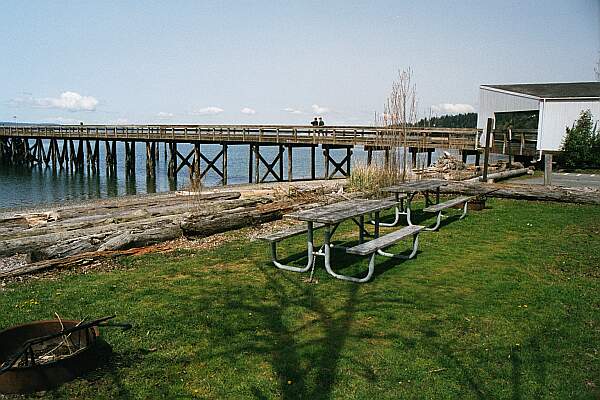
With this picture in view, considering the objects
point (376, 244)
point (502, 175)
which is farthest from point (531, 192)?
point (376, 244)

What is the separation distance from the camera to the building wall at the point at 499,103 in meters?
→ 26.6

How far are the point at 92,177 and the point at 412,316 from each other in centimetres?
3868

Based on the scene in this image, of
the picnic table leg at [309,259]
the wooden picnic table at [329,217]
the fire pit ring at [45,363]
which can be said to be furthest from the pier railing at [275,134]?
the fire pit ring at [45,363]

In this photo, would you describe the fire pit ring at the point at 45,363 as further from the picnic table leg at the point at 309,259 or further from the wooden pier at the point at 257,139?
the wooden pier at the point at 257,139

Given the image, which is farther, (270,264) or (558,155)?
(558,155)

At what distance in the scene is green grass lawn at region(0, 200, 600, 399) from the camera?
13.5 ft

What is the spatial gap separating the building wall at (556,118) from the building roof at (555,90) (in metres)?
0.36

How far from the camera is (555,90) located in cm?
2747

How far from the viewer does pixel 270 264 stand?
7.57 meters

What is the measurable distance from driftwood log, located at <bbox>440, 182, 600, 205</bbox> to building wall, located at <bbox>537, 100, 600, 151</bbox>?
12708 mm

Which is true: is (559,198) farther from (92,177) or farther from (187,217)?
(92,177)

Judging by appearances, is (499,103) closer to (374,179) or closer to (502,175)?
(502,175)

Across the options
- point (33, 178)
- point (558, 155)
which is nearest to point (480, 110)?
point (558, 155)

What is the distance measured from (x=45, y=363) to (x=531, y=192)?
12.1 metres
